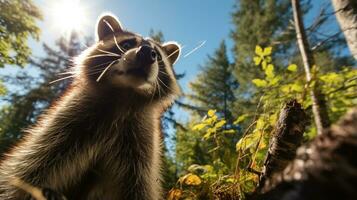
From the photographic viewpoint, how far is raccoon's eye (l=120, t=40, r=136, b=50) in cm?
436

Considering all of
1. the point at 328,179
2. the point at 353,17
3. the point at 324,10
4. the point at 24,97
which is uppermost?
the point at 24,97

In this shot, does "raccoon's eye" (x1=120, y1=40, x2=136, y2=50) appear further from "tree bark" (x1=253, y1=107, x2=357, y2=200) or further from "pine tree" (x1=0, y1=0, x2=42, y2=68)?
"pine tree" (x1=0, y1=0, x2=42, y2=68)

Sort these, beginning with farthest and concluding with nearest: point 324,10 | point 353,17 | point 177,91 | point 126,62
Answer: point 324,10, point 177,91, point 353,17, point 126,62

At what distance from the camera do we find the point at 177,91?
15.5 ft

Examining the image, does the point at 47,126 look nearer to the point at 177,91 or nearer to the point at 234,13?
the point at 177,91

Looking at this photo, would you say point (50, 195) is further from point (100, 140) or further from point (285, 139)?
point (285, 139)

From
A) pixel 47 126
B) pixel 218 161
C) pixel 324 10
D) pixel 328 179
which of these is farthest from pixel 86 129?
pixel 324 10

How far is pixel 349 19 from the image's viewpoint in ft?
13.7

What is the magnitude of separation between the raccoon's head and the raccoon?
0.01 meters

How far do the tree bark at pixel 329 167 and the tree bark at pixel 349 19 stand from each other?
343 cm

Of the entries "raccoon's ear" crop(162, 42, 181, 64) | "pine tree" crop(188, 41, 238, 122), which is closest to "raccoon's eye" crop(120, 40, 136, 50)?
"raccoon's ear" crop(162, 42, 181, 64)

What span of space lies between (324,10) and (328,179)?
4670mm

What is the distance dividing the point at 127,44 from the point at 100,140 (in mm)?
1364

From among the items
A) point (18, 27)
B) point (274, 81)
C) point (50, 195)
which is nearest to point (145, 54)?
point (274, 81)
